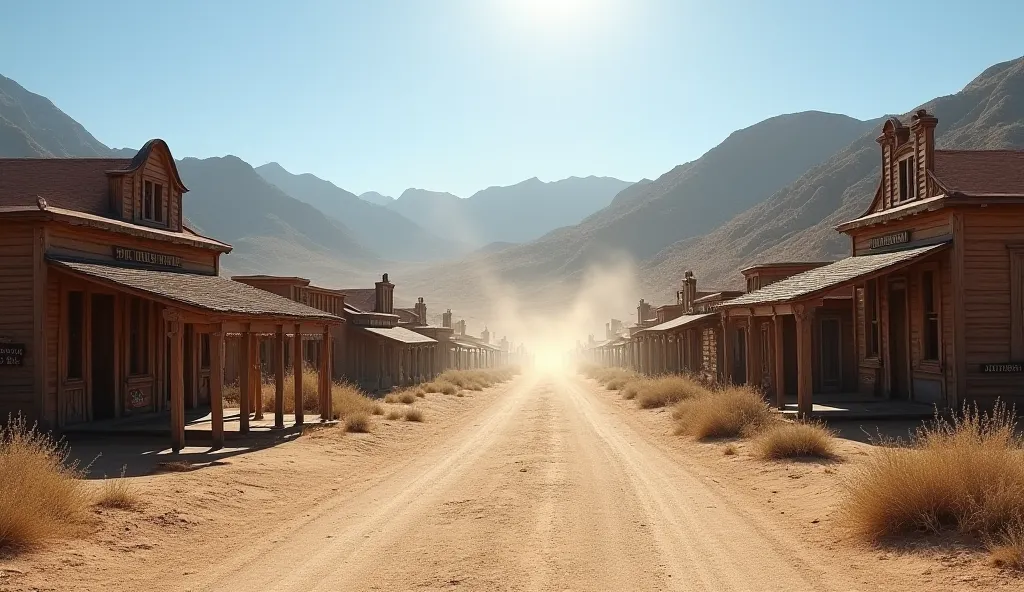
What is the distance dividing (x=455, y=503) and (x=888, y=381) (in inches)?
567

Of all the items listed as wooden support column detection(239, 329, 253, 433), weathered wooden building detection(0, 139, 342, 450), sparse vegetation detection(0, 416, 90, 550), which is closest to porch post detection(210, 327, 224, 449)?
weathered wooden building detection(0, 139, 342, 450)

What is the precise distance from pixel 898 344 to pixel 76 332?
18649 mm

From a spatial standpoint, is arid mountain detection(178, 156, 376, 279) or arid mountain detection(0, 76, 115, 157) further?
arid mountain detection(178, 156, 376, 279)

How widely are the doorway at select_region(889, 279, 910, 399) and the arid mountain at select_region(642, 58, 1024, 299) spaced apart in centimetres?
6557

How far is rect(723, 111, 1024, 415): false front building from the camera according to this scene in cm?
1733

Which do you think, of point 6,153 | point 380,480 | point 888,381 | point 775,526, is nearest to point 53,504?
point 380,480

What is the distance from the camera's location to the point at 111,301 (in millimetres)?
17547

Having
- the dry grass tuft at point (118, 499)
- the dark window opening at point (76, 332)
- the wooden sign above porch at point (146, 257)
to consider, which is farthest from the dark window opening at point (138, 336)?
the dry grass tuft at point (118, 499)

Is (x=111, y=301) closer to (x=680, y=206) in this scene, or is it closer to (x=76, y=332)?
(x=76, y=332)

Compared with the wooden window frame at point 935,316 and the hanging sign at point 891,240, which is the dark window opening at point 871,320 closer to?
the hanging sign at point 891,240

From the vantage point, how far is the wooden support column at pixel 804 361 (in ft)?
56.8

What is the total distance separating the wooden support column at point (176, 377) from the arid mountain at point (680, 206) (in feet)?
431

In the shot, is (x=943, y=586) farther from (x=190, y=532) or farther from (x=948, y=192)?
(x=948, y=192)

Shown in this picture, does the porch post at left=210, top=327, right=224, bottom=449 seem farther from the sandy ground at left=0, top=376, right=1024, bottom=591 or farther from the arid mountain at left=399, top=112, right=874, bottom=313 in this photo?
the arid mountain at left=399, top=112, right=874, bottom=313
